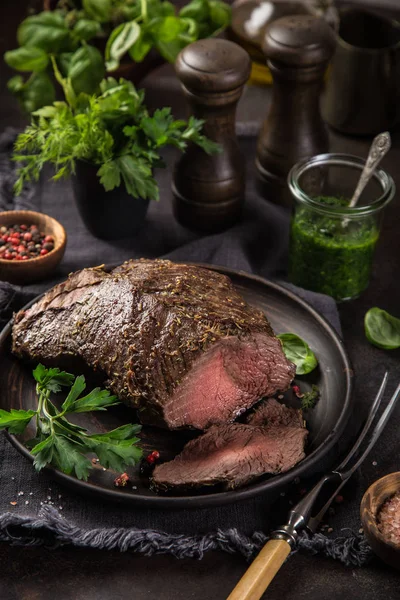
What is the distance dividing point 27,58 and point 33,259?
46.8 inches

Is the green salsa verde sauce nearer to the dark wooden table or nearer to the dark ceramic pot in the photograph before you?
the dark ceramic pot

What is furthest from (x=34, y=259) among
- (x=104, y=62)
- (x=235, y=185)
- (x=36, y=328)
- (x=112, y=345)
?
(x=104, y=62)

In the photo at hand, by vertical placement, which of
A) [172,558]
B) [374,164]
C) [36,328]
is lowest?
[172,558]

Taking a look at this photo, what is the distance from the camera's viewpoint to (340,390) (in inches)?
116

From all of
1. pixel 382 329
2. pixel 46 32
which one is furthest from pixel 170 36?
pixel 382 329

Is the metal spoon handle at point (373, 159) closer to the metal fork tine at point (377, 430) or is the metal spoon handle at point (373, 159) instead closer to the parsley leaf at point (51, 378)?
the metal fork tine at point (377, 430)

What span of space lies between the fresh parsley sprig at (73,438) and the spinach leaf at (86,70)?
70.5 inches

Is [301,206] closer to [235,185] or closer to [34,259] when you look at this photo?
[235,185]

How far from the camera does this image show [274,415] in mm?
2816

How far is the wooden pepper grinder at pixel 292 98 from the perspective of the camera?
3621mm

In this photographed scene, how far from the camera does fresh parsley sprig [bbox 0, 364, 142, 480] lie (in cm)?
253

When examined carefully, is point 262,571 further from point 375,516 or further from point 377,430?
point 377,430

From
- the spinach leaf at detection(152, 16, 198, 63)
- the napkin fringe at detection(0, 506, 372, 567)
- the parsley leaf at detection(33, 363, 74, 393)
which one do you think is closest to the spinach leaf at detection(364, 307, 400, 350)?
the napkin fringe at detection(0, 506, 372, 567)

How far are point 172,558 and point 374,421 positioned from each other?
945mm
